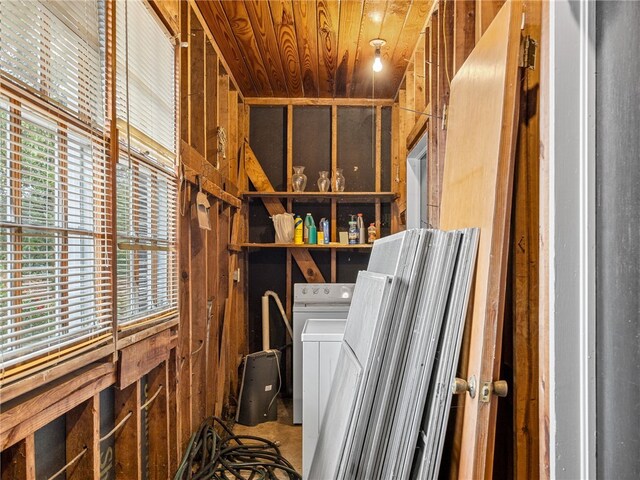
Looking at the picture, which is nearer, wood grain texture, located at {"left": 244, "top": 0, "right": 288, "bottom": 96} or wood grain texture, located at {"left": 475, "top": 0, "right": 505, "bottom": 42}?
wood grain texture, located at {"left": 475, "top": 0, "right": 505, "bottom": 42}

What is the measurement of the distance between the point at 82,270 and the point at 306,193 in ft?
7.93

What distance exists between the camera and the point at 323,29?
106 inches

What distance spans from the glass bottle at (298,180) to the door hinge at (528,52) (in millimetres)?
2700

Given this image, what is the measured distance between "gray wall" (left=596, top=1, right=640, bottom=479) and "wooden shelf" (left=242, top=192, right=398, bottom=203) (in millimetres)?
2667

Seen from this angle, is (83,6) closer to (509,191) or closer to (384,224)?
(509,191)

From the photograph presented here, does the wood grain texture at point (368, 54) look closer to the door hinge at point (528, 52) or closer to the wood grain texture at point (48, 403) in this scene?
the door hinge at point (528, 52)

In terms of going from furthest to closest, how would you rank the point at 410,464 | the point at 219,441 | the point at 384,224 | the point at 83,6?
1. the point at 384,224
2. the point at 219,441
3. the point at 83,6
4. the point at 410,464

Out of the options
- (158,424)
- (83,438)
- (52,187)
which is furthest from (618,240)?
(158,424)

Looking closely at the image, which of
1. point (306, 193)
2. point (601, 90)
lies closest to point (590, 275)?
point (601, 90)

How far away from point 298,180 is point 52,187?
2644 mm

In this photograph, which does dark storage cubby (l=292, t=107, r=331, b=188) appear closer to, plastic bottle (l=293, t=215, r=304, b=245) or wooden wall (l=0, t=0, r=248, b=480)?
plastic bottle (l=293, t=215, r=304, b=245)

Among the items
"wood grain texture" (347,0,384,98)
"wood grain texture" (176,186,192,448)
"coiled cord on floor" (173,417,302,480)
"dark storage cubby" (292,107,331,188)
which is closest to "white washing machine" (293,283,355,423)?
"dark storage cubby" (292,107,331,188)

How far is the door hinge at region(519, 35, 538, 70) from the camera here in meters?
1.17

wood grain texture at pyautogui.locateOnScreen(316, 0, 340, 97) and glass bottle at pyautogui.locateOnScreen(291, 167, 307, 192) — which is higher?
wood grain texture at pyautogui.locateOnScreen(316, 0, 340, 97)
